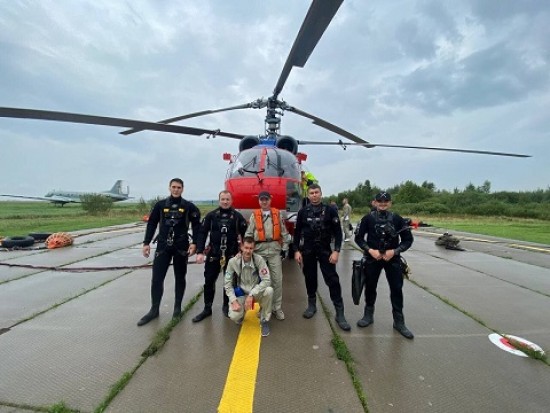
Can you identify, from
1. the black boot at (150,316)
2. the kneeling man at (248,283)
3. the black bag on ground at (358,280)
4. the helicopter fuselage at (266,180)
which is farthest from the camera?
the helicopter fuselage at (266,180)

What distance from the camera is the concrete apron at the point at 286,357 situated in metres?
2.17

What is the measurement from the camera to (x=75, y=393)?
7.26ft

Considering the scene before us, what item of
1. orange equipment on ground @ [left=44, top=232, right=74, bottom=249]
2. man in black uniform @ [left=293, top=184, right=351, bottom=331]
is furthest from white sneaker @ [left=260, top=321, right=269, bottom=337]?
orange equipment on ground @ [left=44, top=232, right=74, bottom=249]

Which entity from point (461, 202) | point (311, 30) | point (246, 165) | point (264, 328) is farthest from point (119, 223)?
point (461, 202)

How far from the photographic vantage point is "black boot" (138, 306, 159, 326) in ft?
11.4

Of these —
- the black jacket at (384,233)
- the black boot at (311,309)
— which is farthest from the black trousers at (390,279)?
the black boot at (311,309)

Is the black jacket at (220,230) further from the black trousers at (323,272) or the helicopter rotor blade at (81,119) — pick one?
the helicopter rotor blade at (81,119)

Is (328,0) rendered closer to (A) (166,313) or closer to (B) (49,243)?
(A) (166,313)

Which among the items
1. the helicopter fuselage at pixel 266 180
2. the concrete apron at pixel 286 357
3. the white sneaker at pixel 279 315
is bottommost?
the concrete apron at pixel 286 357

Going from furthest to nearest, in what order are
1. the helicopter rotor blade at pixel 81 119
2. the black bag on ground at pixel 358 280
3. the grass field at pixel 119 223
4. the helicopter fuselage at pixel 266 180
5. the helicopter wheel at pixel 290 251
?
the grass field at pixel 119 223 → the helicopter wheel at pixel 290 251 → the helicopter fuselage at pixel 266 180 → the helicopter rotor blade at pixel 81 119 → the black bag on ground at pixel 358 280

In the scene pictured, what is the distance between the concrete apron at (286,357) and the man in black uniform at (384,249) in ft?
0.79

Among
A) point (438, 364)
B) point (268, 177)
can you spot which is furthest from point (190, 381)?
point (268, 177)

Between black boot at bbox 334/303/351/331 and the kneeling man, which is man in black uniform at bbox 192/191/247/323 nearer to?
the kneeling man

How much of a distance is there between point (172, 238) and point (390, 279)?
9.16ft
